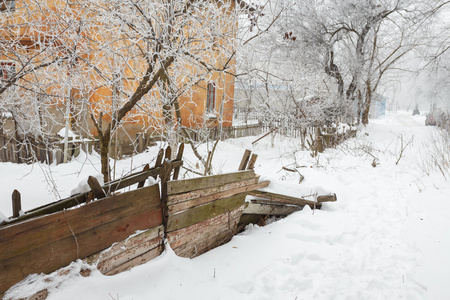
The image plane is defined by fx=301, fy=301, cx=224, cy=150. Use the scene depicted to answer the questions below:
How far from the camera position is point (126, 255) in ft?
8.79

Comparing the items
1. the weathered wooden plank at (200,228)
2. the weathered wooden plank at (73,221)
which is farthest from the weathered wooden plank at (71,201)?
the weathered wooden plank at (200,228)

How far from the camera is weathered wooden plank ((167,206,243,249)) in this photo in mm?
3154

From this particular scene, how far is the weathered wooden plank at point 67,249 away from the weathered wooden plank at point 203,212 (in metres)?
0.32

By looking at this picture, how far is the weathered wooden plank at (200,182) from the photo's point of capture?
→ 2996 millimetres

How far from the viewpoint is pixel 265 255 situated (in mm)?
3520

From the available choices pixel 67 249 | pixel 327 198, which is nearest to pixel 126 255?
pixel 67 249

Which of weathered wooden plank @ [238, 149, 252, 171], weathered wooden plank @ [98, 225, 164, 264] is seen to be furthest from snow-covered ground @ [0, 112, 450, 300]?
weathered wooden plank @ [238, 149, 252, 171]

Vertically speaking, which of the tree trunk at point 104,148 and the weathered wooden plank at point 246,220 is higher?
the tree trunk at point 104,148

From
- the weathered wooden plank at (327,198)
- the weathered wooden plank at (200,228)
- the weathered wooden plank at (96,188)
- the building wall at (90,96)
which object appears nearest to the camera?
the weathered wooden plank at (96,188)

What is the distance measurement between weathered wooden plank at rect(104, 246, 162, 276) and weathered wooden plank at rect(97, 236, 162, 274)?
20 mm

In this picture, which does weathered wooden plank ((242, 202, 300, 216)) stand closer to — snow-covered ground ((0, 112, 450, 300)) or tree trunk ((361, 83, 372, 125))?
snow-covered ground ((0, 112, 450, 300))

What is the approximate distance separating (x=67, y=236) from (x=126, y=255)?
606 millimetres

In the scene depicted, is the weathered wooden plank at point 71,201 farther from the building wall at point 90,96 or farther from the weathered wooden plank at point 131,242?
the building wall at point 90,96

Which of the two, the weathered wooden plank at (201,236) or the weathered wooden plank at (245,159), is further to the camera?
the weathered wooden plank at (245,159)
